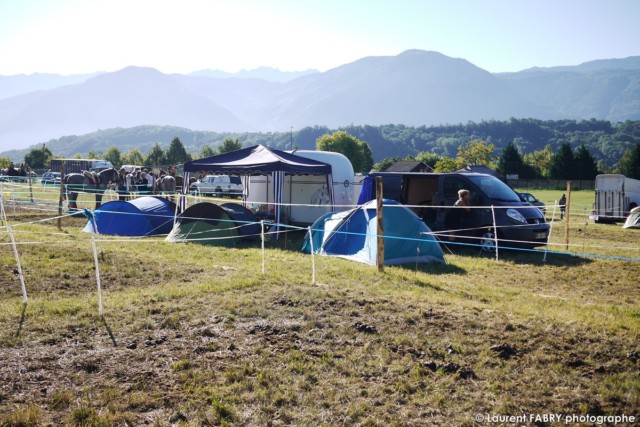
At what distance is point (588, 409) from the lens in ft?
14.5

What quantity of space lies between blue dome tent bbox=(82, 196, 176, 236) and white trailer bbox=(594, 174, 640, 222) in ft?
68.5

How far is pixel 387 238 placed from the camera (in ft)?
38.2

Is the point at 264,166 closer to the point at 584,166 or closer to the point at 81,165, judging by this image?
the point at 81,165

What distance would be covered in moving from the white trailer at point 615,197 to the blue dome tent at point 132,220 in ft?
68.5

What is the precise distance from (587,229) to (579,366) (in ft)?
58.7

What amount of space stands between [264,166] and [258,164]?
22cm

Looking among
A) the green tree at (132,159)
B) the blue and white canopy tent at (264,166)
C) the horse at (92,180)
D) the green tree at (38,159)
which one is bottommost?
the horse at (92,180)

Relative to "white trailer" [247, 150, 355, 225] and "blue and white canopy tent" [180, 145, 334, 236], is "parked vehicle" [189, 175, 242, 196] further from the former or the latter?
"blue and white canopy tent" [180, 145, 334, 236]

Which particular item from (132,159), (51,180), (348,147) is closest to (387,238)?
(51,180)

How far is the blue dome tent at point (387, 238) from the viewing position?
11.4m

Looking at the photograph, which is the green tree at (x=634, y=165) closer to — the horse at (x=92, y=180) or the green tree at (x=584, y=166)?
the green tree at (x=584, y=166)

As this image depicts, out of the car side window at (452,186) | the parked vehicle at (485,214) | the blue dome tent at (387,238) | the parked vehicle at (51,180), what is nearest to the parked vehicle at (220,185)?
the parked vehicle at (51,180)

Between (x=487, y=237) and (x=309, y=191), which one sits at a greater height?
(x=309, y=191)

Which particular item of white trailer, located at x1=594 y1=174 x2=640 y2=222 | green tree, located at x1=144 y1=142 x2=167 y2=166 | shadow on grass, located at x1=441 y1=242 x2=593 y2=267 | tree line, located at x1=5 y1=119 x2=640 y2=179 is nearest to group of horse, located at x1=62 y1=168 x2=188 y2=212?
tree line, located at x1=5 y1=119 x2=640 y2=179
